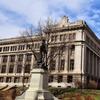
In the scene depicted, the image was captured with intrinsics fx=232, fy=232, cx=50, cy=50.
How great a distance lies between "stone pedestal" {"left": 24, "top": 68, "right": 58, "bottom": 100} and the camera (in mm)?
24292

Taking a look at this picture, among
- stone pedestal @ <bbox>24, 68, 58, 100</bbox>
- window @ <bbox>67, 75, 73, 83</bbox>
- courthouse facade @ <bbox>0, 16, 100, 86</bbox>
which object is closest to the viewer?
stone pedestal @ <bbox>24, 68, 58, 100</bbox>

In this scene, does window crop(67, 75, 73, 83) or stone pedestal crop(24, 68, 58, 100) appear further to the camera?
window crop(67, 75, 73, 83)

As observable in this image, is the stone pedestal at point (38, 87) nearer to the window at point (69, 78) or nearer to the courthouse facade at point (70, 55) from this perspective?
the courthouse facade at point (70, 55)

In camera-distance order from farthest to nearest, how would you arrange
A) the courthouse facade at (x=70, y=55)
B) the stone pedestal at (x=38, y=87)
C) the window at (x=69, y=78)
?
the window at (x=69, y=78), the courthouse facade at (x=70, y=55), the stone pedestal at (x=38, y=87)

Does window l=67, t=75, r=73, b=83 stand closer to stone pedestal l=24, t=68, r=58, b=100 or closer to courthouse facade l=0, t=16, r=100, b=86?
courthouse facade l=0, t=16, r=100, b=86

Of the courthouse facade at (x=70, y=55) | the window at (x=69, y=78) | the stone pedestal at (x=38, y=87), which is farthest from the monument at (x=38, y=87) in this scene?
the window at (x=69, y=78)

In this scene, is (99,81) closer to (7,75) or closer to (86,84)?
(86,84)

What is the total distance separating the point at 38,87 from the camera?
2483cm

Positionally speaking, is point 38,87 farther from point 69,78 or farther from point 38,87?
point 69,78

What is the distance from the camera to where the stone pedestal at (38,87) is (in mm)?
24292

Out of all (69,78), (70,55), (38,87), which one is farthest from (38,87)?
(70,55)

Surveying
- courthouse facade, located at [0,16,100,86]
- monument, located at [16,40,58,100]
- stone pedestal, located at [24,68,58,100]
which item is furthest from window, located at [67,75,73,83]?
stone pedestal, located at [24,68,58,100]

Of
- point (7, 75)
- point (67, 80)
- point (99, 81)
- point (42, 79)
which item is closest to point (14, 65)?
point (7, 75)

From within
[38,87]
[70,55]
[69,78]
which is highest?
[70,55]
